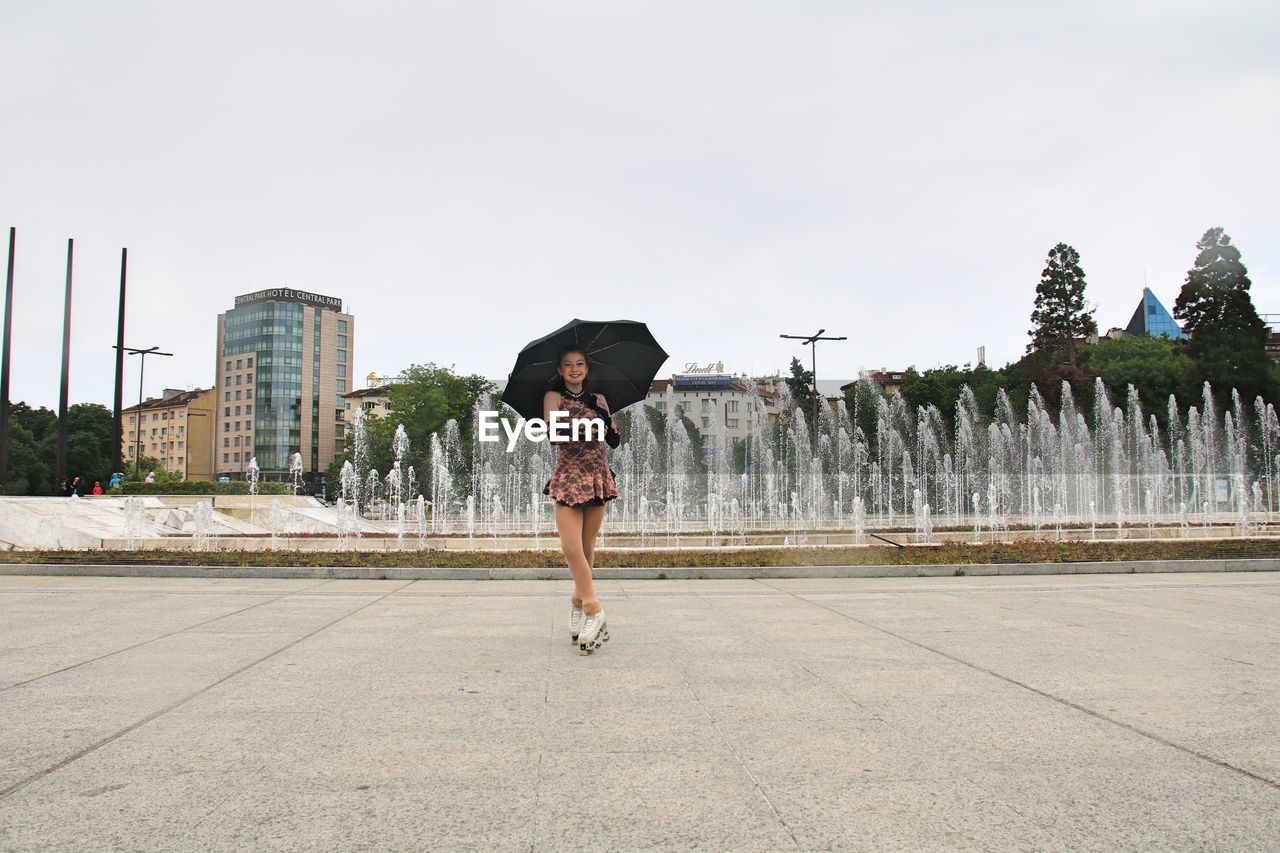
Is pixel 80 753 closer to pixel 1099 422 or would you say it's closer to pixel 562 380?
pixel 562 380

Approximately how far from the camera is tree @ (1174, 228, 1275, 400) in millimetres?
50750

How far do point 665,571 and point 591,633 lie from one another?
6121 millimetres

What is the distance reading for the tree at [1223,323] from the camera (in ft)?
167

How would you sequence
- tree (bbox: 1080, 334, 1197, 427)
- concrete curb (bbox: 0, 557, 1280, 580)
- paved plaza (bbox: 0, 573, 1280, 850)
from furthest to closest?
tree (bbox: 1080, 334, 1197, 427) → concrete curb (bbox: 0, 557, 1280, 580) → paved plaza (bbox: 0, 573, 1280, 850)

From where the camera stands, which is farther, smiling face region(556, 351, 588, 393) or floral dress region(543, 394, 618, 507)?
smiling face region(556, 351, 588, 393)

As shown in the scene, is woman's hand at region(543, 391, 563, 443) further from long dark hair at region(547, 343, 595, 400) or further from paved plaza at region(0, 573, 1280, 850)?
paved plaza at region(0, 573, 1280, 850)

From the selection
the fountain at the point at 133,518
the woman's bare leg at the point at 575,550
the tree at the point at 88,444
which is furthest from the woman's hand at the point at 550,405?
the tree at the point at 88,444

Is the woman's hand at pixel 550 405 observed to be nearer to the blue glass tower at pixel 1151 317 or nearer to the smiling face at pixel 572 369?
the smiling face at pixel 572 369

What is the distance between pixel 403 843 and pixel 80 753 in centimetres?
166

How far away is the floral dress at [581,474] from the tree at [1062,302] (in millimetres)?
60877

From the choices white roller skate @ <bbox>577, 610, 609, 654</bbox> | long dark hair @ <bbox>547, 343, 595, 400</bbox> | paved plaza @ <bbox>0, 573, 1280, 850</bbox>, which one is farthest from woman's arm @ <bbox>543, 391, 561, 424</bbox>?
paved plaza @ <bbox>0, 573, 1280, 850</bbox>

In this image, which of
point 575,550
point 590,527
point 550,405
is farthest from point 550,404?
point 575,550

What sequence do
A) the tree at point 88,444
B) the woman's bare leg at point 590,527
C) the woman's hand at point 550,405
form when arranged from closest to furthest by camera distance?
the woman's bare leg at point 590,527 → the woman's hand at point 550,405 → the tree at point 88,444

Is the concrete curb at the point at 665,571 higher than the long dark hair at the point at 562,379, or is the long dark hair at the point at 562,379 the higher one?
the long dark hair at the point at 562,379
